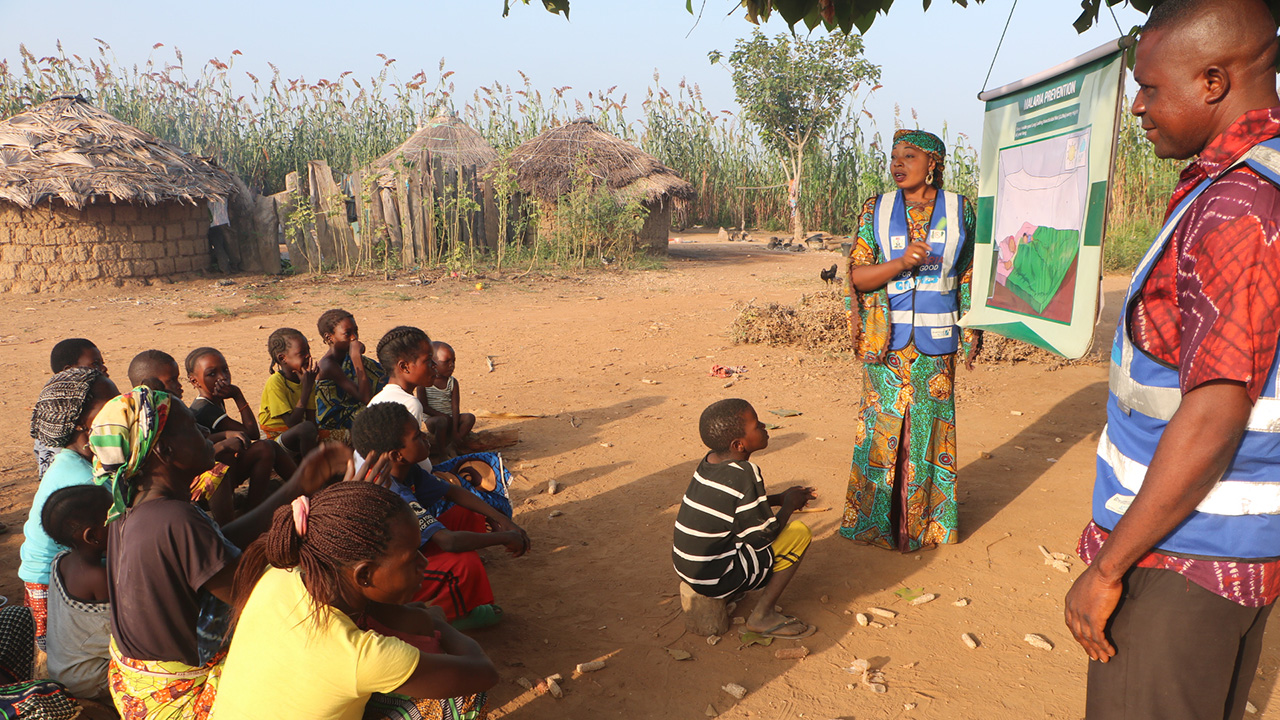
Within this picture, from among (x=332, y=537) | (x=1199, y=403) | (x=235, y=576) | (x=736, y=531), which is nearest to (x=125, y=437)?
(x=235, y=576)

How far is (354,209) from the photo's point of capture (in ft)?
41.6

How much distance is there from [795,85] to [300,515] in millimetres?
18749

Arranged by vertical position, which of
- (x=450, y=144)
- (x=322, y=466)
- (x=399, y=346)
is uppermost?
(x=450, y=144)

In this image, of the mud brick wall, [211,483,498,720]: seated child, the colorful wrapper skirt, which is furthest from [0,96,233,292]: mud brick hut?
[211,483,498,720]: seated child

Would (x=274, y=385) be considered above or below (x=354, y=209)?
below

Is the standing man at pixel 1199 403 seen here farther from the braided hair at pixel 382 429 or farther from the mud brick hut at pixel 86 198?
the mud brick hut at pixel 86 198

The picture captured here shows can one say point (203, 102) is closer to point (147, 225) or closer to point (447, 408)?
point (147, 225)

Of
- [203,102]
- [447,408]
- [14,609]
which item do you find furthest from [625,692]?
[203,102]

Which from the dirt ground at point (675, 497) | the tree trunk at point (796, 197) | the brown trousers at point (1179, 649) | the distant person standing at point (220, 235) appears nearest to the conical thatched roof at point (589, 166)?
the tree trunk at point (796, 197)

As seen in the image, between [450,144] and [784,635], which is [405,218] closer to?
[450,144]

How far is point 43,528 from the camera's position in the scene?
2504mm

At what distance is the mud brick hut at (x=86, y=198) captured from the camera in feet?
33.9

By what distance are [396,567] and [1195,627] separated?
5.13 feet

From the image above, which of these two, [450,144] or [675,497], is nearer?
[675,497]
